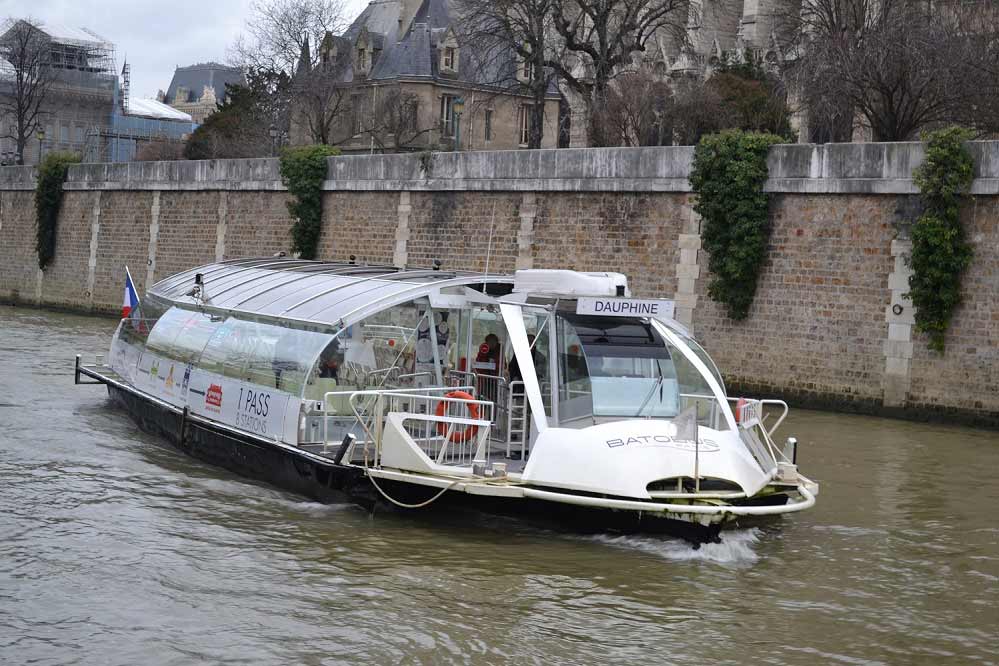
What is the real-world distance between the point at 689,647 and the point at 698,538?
6.66 feet

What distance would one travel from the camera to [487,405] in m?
13.4

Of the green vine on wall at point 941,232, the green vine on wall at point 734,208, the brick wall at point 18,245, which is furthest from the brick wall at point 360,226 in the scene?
the brick wall at point 18,245

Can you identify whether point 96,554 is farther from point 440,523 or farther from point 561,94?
point 561,94

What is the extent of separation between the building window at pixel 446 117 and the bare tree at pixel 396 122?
530 mm

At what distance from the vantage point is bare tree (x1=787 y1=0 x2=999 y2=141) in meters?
28.1

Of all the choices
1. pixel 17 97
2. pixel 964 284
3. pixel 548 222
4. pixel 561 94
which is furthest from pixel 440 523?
pixel 17 97

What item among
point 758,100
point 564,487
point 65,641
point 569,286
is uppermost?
point 758,100

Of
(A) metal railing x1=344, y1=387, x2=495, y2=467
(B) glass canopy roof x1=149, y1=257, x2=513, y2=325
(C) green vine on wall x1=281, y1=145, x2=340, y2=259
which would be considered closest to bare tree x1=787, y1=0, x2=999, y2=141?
(C) green vine on wall x1=281, y1=145, x2=340, y2=259

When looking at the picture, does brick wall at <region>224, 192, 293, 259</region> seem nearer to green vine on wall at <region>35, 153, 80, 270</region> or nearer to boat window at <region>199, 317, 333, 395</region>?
green vine on wall at <region>35, 153, 80, 270</region>

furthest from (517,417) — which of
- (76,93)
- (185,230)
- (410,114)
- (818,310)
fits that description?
(76,93)

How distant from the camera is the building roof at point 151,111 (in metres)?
86.6

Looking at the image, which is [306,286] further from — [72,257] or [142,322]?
[72,257]

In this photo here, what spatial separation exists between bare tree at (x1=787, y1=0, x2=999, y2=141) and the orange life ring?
18.0 meters

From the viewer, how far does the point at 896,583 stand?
36.4 feet
